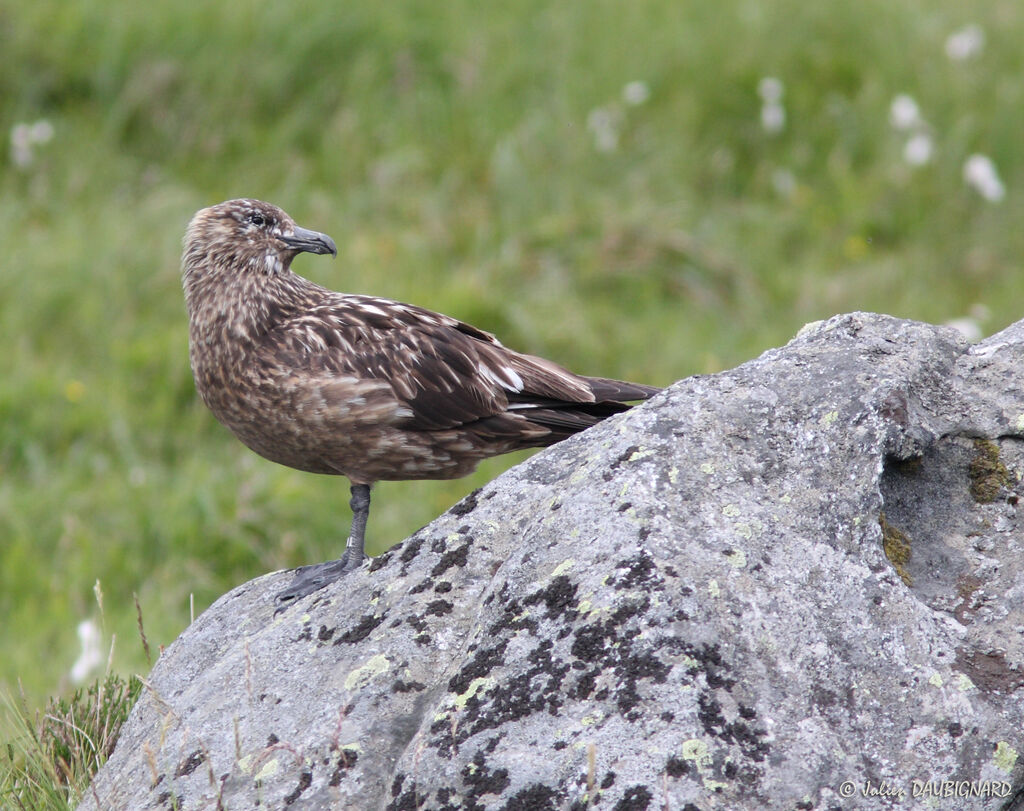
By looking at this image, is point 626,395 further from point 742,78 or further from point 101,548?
point 742,78

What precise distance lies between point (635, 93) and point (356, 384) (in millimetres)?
5160

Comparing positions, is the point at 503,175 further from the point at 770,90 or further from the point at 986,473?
the point at 986,473

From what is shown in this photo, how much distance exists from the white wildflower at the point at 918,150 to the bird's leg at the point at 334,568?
5591 millimetres

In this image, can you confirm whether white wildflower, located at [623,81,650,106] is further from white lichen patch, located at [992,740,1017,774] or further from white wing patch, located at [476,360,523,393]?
white lichen patch, located at [992,740,1017,774]

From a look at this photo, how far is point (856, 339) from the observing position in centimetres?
305

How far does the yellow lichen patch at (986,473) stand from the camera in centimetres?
280

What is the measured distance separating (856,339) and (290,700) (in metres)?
1.54

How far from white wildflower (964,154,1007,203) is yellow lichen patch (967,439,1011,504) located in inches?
233

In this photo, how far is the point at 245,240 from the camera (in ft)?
14.5

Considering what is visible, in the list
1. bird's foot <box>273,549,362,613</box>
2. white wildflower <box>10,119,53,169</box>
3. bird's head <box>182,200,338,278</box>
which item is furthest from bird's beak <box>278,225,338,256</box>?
white wildflower <box>10,119,53,169</box>

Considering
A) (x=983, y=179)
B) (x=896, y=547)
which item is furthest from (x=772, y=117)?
(x=896, y=547)

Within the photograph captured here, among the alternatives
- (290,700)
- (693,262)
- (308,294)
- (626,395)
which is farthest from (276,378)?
(693,262)

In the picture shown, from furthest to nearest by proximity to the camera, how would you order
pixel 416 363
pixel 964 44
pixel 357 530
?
pixel 964 44
pixel 416 363
pixel 357 530

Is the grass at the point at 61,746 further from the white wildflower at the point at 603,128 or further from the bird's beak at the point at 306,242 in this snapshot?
the white wildflower at the point at 603,128
